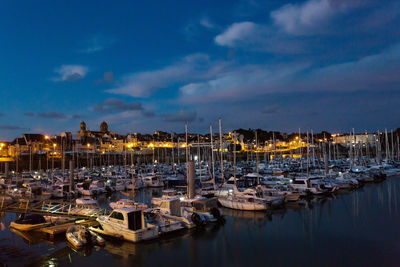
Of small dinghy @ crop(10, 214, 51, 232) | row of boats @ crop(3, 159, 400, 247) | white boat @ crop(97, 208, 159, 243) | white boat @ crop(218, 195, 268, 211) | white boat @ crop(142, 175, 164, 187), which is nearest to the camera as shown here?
white boat @ crop(97, 208, 159, 243)

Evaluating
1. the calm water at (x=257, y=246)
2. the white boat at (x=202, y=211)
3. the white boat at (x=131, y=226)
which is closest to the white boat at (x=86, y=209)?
the calm water at (x=257, y=246)

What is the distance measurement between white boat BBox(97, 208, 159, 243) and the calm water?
428mm

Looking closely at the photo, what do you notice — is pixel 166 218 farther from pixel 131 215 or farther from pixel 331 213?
pixel 331 213

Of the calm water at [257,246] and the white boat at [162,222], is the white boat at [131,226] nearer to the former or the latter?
the calm water at [257,246]

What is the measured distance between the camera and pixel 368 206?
2431cm

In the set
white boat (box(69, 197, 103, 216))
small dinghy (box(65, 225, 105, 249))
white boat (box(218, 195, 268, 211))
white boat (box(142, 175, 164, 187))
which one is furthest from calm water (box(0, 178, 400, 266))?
white boat (box(142, 175, 164, 187))

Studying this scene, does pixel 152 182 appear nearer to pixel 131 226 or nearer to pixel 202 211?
pixel 202 211

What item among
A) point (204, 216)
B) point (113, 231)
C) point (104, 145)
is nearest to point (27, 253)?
point (113, 231)

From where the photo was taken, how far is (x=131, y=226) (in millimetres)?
15680

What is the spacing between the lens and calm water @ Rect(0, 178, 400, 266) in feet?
43.2

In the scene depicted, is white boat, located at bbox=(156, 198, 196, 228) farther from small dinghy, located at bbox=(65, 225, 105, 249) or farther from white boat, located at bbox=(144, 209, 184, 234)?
small dinghy, located at bbox=(65, 225, 105, 249)

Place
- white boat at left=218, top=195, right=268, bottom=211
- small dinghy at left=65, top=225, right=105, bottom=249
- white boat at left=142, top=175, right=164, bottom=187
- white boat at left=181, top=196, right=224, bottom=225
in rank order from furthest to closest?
white boat at left=142, top=175, right=164, bottom=187
white boat at left=218, top=195, right=268, bottom=211
white boat at left=181, top=196, right=224, bottom=225
small dinghy at left=65, top=225, right=105, bottom=249

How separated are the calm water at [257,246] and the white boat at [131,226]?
0.43 metres

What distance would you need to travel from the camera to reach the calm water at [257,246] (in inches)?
519
